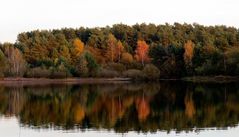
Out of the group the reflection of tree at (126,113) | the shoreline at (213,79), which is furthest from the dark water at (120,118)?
the shoreline at (213,79)

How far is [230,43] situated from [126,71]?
22.8 meters

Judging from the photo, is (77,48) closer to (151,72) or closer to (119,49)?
(119,49)

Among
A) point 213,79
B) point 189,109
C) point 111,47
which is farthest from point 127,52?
point 189,109

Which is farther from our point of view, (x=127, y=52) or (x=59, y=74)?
(x=127, y=52)

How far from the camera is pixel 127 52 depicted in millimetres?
107188

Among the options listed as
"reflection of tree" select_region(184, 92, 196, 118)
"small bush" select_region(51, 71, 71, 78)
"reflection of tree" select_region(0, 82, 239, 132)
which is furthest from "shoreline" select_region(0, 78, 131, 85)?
"reflection of tree" select_region(184, 92, 196, 118)

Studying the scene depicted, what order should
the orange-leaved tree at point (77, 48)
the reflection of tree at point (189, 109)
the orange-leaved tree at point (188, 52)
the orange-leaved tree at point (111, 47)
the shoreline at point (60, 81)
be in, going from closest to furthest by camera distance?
the reflection of tree at point (189, 109) < the shoreline at point (60, 81) < the orange-leaved tree at point (188, 52) < the orange-leaved tree at point (77, 48) < the orange-leaved tree at point (111, 47)

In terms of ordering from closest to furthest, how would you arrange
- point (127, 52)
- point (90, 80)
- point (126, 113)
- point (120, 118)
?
point (120, 118)
point (126, 113)
point (90, 80)
point (127, 52)

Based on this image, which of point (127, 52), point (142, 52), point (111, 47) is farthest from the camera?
point (127, 52)

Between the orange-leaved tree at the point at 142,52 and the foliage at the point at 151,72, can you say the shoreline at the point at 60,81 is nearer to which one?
the foliage at the point at 151,72

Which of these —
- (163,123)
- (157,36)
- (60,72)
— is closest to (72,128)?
(163,123)

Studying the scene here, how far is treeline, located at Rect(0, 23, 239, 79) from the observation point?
302 feet

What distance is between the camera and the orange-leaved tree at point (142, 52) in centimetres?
10206

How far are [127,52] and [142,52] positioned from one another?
17.2ft
